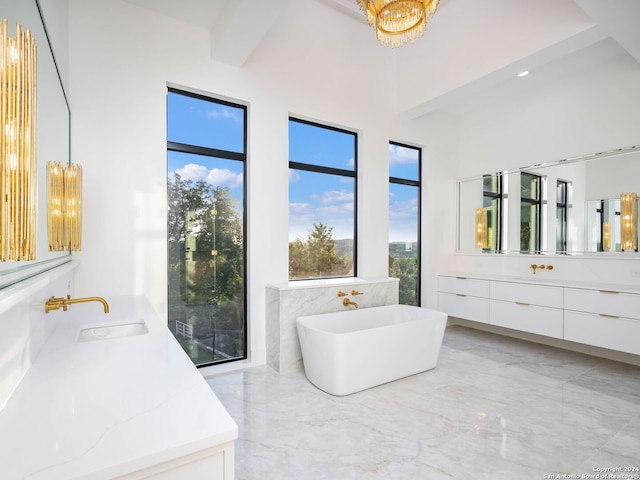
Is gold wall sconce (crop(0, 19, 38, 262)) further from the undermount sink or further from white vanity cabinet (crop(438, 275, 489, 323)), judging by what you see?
white vanity cabinet (crop(438, 275, 489, 323))

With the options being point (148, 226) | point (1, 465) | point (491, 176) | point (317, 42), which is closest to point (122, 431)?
point (1, 465)

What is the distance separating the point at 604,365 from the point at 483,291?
1374 millimetres

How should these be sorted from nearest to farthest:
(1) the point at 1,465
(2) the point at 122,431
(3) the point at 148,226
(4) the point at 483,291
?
(1) the point at 1,465, (2) the point at 122,431, (3) the point at 148,226, (4) the point at 483,291

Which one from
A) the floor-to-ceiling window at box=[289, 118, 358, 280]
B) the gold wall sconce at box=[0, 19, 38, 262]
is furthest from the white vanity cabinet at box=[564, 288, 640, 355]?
the gold wall sconce at box=[0, 19, 38, 262]

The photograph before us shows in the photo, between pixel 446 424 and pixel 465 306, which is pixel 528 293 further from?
pixel 446 424

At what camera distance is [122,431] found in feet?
2.60

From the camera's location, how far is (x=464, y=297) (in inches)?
184

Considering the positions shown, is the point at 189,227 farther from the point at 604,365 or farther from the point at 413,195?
the point at 604,365

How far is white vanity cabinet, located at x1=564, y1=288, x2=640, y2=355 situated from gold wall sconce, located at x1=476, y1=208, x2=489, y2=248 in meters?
1.41

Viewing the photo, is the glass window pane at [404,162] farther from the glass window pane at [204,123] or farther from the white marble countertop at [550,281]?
the glass window pane at [204,123]

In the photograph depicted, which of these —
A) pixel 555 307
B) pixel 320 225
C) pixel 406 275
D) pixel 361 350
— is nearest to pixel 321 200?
pixel 320 225

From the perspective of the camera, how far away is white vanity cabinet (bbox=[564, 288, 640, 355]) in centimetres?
320

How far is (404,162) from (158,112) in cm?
326

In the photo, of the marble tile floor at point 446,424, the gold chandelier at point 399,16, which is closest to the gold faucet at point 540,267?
the marble tile floor at point 446,424
